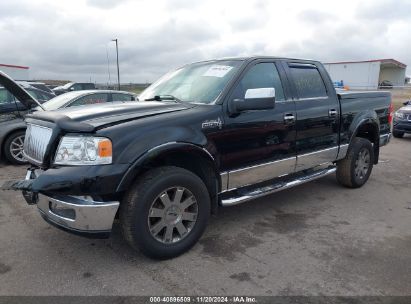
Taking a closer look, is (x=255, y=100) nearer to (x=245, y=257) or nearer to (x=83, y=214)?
(x=245, y=257)

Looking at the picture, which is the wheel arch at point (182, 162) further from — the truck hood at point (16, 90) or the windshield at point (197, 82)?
the truck hood at point (16, 90)

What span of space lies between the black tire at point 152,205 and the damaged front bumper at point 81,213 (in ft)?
0.48

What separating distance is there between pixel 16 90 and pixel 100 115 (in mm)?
2163

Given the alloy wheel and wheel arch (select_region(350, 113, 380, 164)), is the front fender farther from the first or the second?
wheel arch (select_region(350, 113, 380, 164))

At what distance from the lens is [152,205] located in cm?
321

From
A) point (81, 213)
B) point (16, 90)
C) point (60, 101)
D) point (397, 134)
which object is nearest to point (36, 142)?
point (81, 213)

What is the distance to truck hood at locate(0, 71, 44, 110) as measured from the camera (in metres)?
4.49

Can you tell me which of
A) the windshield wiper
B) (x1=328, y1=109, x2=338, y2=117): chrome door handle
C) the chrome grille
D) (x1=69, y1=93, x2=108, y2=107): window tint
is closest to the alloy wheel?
the chrome grille

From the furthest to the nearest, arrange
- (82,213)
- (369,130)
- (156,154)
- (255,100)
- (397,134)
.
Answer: (397,134) < (369,130) < (255,100) < (156,154) < (82,213)

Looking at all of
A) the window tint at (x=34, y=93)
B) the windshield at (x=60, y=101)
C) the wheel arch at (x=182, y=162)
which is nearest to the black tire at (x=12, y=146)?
the windshield at (x=60, y=101)

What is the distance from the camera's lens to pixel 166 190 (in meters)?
3.27

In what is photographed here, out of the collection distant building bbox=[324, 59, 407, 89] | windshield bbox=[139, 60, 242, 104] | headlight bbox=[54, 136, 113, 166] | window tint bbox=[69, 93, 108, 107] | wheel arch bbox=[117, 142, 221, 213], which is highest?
distant building bbox=[324, 59, 407, 89]

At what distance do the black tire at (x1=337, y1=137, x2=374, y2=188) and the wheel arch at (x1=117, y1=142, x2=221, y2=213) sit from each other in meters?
2.70

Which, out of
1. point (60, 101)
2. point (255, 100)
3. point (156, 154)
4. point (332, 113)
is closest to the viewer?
point (156, 154)
